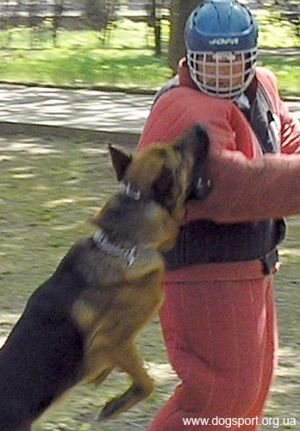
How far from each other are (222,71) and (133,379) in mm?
978

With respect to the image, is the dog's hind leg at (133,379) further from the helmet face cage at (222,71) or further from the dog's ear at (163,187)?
the helmet face cage at (222,71)

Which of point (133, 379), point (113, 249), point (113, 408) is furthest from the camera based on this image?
point (113, 408)

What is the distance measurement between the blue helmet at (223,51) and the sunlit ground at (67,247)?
2.17ft

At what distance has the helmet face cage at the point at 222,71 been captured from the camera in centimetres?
355

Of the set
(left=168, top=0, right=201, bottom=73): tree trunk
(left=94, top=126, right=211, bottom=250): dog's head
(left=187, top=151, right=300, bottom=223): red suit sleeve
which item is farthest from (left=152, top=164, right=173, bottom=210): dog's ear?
(left=168, top=0, right=201, bottom=73): tree trunk

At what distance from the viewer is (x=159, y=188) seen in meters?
3.59

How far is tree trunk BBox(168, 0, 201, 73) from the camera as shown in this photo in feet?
41.1

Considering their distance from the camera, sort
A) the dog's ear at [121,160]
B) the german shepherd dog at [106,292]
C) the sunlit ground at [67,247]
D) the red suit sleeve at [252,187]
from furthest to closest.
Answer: the sunlit ground at [67,247], the dog's ear at [121,160], the german shepherd dog at [106,292], the red suit sleeve at [252,187]

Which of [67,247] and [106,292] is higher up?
[106,292]

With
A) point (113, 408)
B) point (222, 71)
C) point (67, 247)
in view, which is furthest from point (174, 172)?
point (67, 247)

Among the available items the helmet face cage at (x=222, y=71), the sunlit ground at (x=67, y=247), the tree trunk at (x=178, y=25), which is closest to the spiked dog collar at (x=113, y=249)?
the sunlit ground at (x=67, y=247)

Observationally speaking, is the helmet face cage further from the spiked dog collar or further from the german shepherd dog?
the spiked dog collar

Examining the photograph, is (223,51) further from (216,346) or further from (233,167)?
(216,346)

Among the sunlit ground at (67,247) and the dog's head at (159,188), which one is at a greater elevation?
the dog's head at (159,188)
